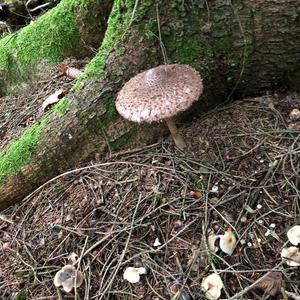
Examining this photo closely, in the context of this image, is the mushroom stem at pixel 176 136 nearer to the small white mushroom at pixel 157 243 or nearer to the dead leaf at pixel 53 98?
the small white mushroom at pixel 157 243

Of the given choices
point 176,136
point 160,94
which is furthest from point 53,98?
point 160,94

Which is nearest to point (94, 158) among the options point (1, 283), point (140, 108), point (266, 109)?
point (140, 108)

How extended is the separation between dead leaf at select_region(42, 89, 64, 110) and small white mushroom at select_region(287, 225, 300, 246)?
2.46 m

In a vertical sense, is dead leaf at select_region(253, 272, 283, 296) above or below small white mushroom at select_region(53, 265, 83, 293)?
below

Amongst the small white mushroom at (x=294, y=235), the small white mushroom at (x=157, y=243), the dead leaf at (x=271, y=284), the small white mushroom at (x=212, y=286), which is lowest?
the dead leaf at (x=271, y=284)

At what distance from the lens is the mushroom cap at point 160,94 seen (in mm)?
2457

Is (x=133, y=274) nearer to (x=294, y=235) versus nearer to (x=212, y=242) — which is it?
(x=212, y=242)

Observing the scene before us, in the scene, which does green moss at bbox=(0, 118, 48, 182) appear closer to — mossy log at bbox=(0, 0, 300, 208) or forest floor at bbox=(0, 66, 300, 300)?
mossy log at bbox=(0, 0, 300, 208)

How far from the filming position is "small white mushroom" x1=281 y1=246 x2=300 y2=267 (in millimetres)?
2301

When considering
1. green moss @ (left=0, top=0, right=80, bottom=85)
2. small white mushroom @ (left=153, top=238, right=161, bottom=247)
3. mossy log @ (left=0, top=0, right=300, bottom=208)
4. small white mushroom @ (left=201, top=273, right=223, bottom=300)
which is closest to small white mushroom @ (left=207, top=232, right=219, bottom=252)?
small white mushroom @ (left=201, top=273, right=223, bottom=300)

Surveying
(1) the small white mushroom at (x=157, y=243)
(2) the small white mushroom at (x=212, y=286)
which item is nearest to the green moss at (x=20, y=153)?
(1) the small white mushroom at (x=157, y=243)

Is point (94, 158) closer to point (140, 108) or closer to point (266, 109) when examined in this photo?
point (140, 108)

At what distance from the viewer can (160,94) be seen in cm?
252

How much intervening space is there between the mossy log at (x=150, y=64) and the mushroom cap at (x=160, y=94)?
448mm
